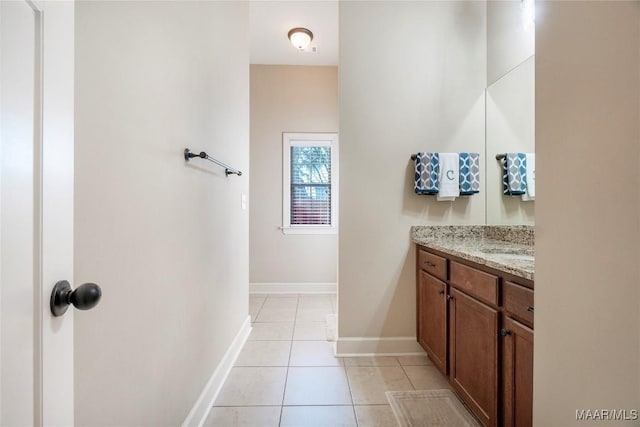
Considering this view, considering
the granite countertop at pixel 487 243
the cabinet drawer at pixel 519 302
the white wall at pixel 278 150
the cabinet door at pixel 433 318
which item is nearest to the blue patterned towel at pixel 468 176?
the granite countertop at pixel 487 243

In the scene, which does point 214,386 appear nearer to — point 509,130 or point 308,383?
point 308,383

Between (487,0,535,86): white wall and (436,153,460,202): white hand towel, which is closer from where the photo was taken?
(487,0,535,86): white wall

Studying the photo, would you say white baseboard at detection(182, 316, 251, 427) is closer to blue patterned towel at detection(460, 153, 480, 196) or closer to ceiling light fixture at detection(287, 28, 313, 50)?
blue patterned towel at detection(460, 153, 480, 196)

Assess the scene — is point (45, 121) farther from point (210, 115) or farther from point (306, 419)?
point (306, 419)

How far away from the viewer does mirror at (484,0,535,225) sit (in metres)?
1.91

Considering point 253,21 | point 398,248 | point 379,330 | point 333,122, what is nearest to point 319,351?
point 379,330

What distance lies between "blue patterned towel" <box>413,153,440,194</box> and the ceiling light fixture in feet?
6.66

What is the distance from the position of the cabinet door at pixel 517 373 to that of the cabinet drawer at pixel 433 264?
1.88ft

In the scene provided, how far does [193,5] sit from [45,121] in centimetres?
128

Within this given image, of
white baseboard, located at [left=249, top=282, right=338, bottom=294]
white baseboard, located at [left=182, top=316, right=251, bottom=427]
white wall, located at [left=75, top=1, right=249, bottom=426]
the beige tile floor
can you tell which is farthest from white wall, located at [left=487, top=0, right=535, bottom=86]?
white baseboard, located at [left=249, top=282, right=338, bottom=294]

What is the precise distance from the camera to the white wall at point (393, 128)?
2.25 m

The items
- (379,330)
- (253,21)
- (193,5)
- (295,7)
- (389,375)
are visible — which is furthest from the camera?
(253,21)

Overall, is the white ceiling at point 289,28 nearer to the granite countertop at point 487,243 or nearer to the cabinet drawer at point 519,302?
the granite countertop at point 487,243

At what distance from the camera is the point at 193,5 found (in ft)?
4.65
